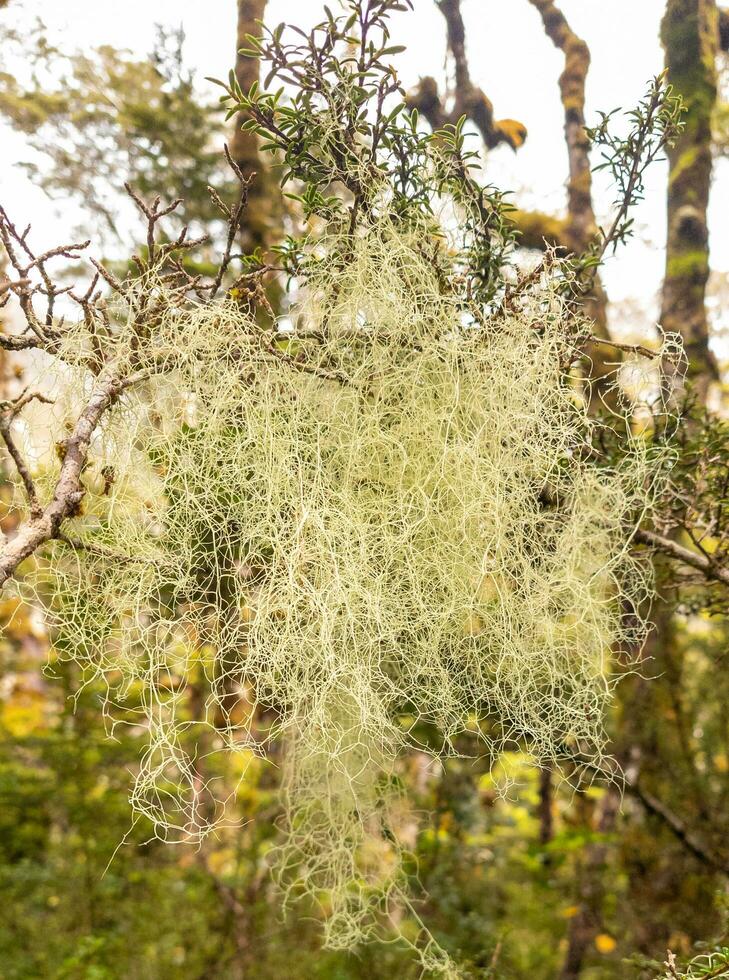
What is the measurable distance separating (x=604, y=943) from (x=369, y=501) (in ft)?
8.02

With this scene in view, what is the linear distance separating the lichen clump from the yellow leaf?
2109 mm

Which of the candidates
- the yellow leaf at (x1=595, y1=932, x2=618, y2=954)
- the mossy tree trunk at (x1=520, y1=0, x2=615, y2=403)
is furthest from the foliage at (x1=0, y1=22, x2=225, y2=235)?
the yellow leaf at (x1=595, y1=932, x2=618, y2=954)

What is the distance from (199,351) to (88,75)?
1857 mm

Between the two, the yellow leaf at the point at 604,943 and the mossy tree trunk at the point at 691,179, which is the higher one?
the mossy tree trunk at the point at 691,179

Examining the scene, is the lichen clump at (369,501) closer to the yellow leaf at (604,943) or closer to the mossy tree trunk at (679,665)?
the mossy tree trunk at (679,665)

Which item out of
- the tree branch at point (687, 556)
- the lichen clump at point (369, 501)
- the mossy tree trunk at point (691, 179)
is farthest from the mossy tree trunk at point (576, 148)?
the lichen clump at point (369, 501)

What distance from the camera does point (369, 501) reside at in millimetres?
898

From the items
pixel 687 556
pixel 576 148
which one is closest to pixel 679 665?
pixel 687 556

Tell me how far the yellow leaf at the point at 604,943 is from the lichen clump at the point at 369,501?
83.0 inches

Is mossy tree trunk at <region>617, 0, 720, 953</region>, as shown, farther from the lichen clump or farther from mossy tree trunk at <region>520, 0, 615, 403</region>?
the lichen clump

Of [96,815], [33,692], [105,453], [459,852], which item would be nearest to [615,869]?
[459,852]

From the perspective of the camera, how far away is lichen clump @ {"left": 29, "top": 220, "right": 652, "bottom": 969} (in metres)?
0.85

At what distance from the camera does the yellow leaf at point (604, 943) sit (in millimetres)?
2548

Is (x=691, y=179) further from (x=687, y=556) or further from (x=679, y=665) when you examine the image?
(x=679, y=665)
